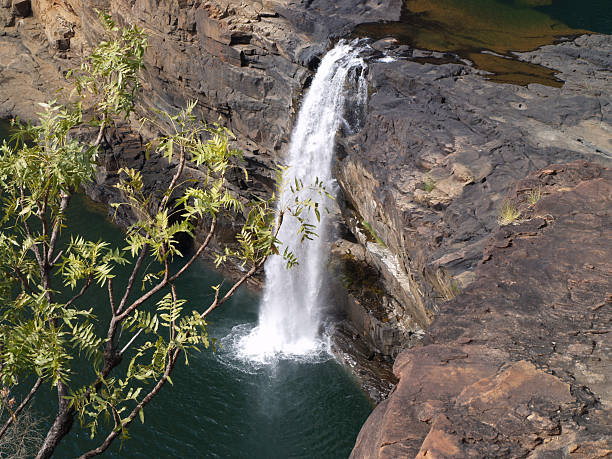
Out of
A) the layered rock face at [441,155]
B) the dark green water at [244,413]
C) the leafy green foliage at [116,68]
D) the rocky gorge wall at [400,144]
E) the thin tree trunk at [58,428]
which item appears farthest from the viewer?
→ the dark green water at [244,413]

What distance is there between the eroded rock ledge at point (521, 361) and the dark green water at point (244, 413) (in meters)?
8.74

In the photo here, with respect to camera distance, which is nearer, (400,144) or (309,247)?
(400,144)

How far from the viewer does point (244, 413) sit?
633 inches

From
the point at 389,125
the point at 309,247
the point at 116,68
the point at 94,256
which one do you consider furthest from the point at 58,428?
the point at 309,247

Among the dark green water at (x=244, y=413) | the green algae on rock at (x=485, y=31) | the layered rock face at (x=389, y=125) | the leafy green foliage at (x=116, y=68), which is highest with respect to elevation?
the leafy green foliage at (x=116, y=68)

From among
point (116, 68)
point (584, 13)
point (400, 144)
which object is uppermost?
point (116, 68)

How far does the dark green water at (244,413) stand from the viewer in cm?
1493

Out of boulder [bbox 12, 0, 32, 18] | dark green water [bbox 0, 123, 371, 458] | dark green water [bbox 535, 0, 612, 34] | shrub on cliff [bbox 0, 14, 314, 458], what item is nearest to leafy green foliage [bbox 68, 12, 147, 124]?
shrub on cliff [bbox 0, 14, 314, 458]

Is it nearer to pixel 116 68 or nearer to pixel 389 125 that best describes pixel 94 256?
pixel 116 68

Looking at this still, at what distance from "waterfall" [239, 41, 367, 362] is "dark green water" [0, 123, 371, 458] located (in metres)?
1.00

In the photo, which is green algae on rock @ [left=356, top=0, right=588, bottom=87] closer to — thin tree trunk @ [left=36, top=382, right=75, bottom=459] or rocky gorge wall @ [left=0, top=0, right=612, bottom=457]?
rocky gorge wall @ [left=0, top=0, right=612, bottom=457]

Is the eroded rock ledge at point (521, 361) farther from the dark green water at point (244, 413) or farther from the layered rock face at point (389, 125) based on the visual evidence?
the dark green water at point (244, 413)

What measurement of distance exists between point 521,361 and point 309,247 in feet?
49.2

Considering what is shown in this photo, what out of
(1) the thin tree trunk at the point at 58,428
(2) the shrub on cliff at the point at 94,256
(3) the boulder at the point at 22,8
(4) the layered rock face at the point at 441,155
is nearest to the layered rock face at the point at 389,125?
(4) the layered rock face at the point at 441,155
